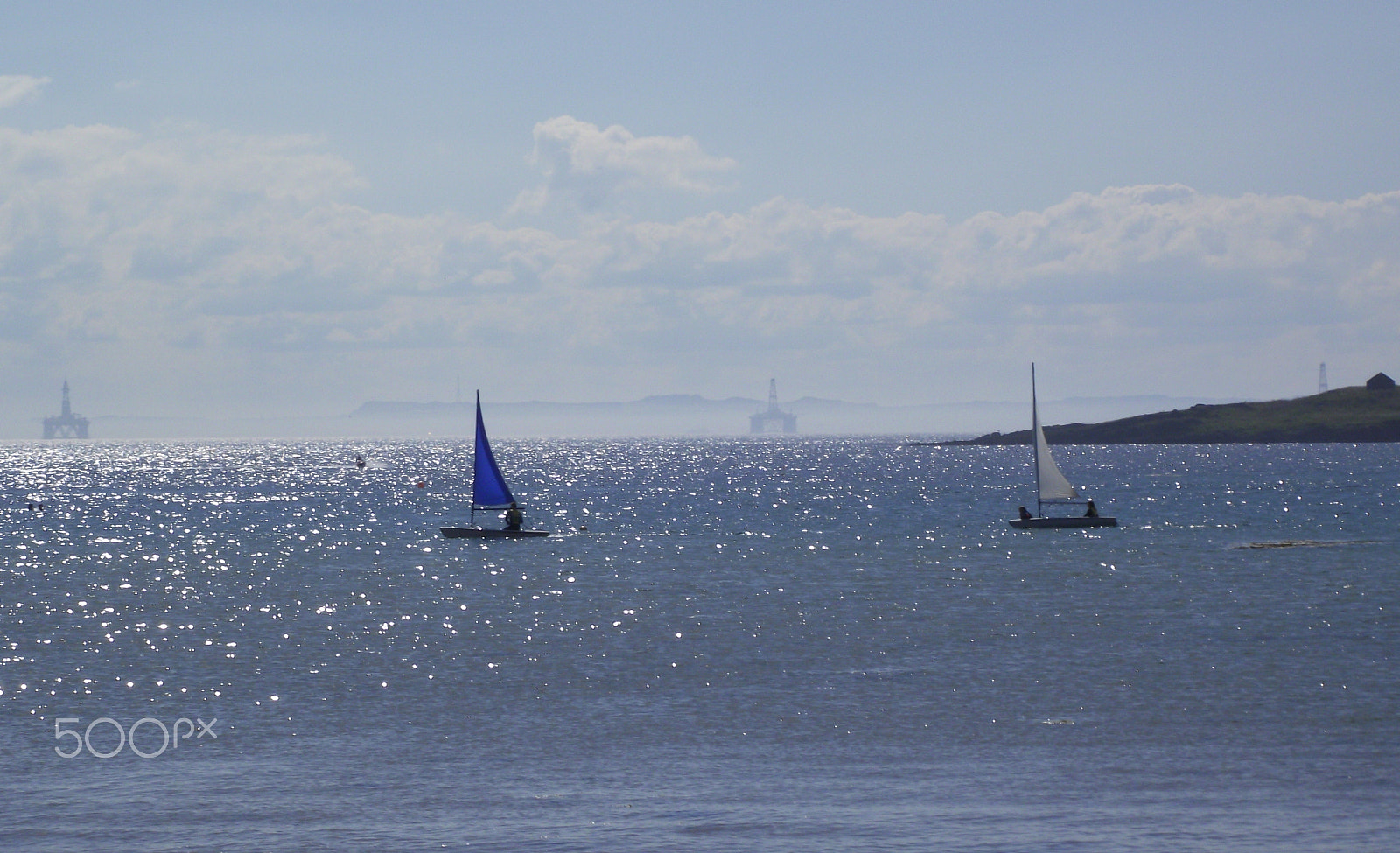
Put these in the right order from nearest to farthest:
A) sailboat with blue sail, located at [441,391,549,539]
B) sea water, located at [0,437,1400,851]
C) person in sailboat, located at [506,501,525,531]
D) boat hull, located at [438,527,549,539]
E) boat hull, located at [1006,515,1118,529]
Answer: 1. sea water, located at [0,437,1400,851]
2. sailboat with blue sail, located at [441,391,549,539]
3. person in sailboat, located at [506,501,525,531]
4. boat hull, located at [438,527,549,539]
5. boat hull, located at [1006,515,1118,529]

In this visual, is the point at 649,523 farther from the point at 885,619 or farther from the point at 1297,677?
the point at 1297,677

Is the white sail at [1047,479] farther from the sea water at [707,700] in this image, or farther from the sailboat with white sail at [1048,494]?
the sea water at [707,700]

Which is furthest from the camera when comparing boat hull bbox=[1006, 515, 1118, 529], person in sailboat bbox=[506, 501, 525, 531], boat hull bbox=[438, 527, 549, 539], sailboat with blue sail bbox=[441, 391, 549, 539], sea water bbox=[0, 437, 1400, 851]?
boat hull bbox=[1006, 515, 1118, 529]

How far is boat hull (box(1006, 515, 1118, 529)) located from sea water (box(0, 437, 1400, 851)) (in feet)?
46.8

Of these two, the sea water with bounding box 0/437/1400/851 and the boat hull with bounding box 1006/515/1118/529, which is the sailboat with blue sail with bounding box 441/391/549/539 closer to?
the sea water with bounding box 0/437/1400/851

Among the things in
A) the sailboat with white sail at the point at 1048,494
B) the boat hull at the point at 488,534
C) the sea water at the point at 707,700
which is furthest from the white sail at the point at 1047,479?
the boat hull at the point at 488,534

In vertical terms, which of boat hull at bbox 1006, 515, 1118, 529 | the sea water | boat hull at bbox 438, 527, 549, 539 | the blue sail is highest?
the blue sail

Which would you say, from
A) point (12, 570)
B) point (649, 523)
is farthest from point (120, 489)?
point (12, 570)

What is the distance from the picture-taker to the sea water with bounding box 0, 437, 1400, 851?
1001 inches

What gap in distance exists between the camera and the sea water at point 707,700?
83.4ft

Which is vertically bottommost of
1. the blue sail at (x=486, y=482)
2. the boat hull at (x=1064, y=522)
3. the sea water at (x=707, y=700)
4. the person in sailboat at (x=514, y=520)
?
the sea water at (x=707, y=700)

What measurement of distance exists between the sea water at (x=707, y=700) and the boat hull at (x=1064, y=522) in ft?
46.8

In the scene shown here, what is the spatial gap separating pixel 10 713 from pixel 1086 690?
86.4ft

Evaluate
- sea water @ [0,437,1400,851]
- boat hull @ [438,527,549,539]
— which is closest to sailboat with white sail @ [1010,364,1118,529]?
sea water @ [0,437,1400,851]
